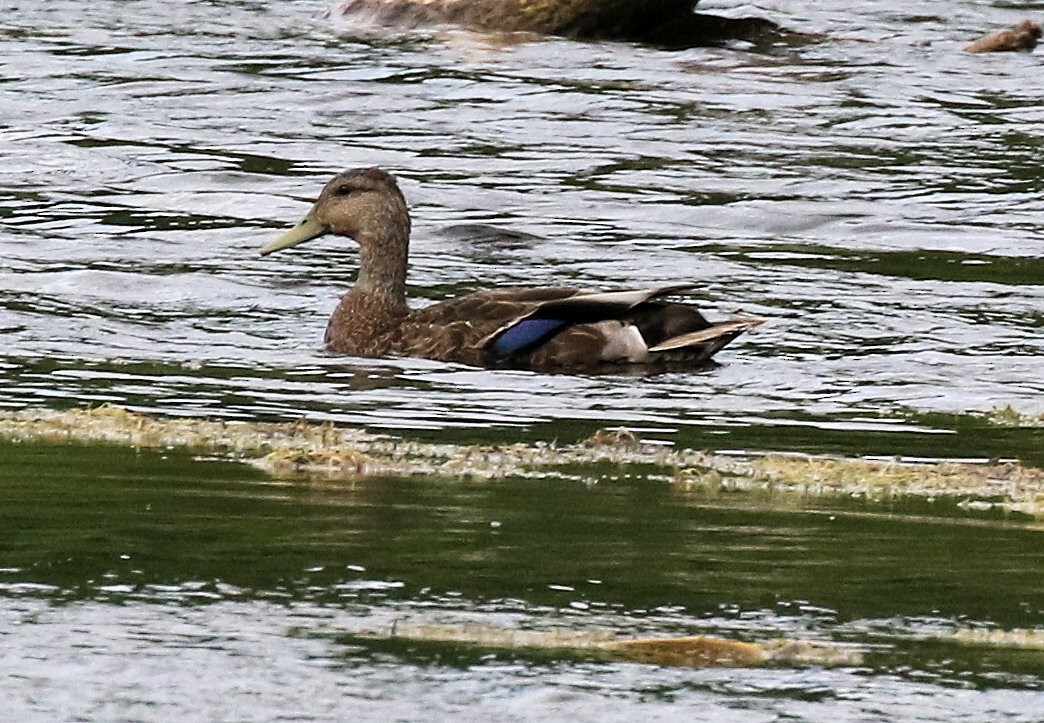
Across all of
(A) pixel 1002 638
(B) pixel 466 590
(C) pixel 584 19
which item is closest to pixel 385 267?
(B) pixel 466 590

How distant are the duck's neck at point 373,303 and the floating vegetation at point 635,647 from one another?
6.98 metres

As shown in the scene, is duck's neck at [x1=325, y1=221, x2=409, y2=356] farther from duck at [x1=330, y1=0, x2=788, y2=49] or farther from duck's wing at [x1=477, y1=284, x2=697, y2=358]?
duck at [x1=330, y1=0, x2=788, y2=49]

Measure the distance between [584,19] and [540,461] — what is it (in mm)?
15861

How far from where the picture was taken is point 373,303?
13.2m

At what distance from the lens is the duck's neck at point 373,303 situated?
12781 millimetres

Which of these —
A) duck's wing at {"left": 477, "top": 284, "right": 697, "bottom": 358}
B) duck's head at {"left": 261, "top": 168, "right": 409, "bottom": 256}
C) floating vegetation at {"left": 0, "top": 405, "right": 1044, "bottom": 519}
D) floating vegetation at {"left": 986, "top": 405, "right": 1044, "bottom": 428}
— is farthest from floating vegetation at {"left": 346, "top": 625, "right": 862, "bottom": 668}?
duck's head at {"left": 261, "top": 168, "right": 409, "bottom": 256}

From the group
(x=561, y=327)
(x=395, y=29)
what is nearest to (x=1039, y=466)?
(x=561, y=327)

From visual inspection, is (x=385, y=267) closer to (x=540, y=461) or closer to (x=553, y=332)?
(x=553, y=332)

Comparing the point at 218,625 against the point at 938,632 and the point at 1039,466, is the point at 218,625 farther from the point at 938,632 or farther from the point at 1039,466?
the point at 1039,466

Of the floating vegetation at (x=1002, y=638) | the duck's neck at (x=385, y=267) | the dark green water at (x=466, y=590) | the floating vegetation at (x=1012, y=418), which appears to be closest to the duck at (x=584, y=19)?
the duck's neck at (x=385, y=267)

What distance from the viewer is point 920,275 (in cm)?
1464

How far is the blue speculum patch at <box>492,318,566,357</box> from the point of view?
12.1 m

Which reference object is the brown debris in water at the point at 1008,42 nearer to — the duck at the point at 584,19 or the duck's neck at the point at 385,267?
the duck at the point at 584,19

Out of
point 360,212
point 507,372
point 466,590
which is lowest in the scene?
point 507,372
